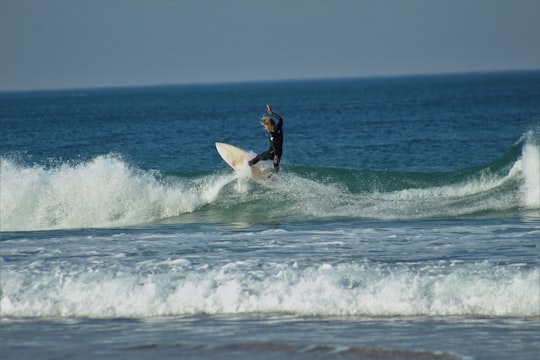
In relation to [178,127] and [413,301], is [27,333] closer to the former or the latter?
[413,301]

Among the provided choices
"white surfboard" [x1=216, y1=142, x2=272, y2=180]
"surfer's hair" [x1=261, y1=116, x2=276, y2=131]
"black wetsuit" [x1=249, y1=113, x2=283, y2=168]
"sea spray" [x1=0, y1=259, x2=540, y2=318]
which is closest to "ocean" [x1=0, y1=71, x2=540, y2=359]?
"sea spray" [x1=0, y1=259, x2=540, y2=318]

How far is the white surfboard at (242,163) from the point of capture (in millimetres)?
18266

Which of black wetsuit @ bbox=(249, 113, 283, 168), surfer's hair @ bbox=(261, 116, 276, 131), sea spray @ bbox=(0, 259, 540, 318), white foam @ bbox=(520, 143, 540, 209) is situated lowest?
sea spray @ bbox=(0, 259, 540, 318)

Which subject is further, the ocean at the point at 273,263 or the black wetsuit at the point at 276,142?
the black wetsuit at the point at 276,142

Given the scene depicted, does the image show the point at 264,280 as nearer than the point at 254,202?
Yes

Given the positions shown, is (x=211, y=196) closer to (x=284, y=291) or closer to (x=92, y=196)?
(x=92, y=196)

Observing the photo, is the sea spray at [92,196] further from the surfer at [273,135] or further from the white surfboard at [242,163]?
the surfer at [273,135]

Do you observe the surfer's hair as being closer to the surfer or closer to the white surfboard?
the surfer

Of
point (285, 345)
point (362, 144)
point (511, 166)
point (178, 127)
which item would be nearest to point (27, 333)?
point (285, 345)

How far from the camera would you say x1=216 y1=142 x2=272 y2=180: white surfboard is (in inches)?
719

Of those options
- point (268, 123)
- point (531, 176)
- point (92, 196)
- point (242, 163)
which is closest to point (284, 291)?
point (268, 123)

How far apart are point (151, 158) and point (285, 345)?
2492 centimetres

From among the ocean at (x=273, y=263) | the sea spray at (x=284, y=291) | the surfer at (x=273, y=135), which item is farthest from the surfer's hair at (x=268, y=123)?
the sea spray at (x=284, y=291)

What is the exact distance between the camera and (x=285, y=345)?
320 inches
